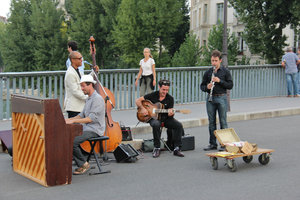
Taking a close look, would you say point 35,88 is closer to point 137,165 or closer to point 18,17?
point 137,165

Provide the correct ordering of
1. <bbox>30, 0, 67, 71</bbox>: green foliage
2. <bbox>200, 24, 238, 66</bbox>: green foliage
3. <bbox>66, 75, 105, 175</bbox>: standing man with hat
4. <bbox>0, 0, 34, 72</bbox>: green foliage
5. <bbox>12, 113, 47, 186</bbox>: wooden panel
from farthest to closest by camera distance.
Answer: <bbox>0, 0, 34, 72</bbox>: green foliage
<bbox>30, 0, 67, 71</bbox>: green foliage
<bbox>200, 24, 238, 66</bbox>: green foliage
<bbox>66, 75, 105, 175</bbox>: standing man with hat
<bbox>12, 113, 47, 186</bbox>: wooden panel

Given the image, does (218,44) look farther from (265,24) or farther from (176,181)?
(176,181)

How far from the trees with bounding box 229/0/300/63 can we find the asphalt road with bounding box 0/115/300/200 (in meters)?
14.2

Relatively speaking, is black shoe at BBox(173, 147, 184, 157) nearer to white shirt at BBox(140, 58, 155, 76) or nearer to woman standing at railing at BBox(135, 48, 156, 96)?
woman standing at railing at BBox(135, 48, 156, 96)

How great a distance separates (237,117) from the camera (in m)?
13.7

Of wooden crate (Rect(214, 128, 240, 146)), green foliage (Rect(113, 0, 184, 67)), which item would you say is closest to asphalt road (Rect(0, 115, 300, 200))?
wooden crate (Rect(214, 128, 240, 146))

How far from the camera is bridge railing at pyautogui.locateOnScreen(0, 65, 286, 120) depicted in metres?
12.1

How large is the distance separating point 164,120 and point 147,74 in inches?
188

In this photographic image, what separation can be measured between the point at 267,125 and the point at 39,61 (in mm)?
37032

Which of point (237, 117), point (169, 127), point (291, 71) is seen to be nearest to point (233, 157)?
point (169, 127)

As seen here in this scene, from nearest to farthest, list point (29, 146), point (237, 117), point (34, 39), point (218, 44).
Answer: point (29, 146) < point (237, 117) < point (218, 44) < point (34, 39)

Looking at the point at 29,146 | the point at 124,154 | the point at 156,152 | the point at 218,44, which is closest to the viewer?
the point at 29,146

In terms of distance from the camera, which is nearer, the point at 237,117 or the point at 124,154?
the point at 124,154

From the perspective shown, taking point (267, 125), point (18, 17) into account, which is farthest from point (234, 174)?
point (18, 17)
